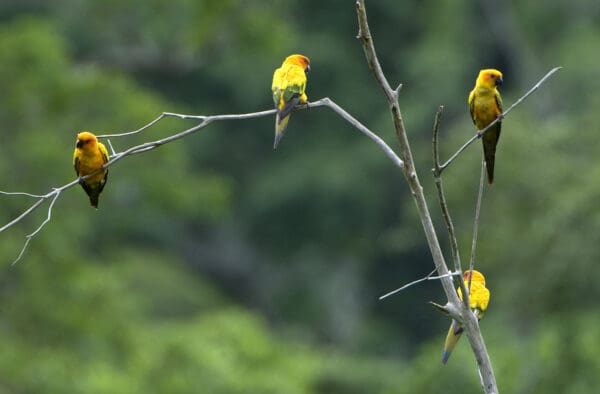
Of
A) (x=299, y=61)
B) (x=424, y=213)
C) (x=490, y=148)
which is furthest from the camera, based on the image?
(x=299, y=61)

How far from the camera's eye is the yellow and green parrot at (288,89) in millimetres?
6422

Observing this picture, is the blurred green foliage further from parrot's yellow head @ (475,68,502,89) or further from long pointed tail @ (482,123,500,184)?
long pointed tail @ (482,123,500,184)

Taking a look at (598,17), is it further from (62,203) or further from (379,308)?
(62,203)

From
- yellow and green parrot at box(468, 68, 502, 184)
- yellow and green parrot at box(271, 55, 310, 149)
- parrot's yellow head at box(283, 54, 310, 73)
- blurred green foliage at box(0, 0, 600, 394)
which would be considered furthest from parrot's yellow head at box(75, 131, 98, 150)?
Answer: blurred green foliage at box(0, 0, 600, 394)

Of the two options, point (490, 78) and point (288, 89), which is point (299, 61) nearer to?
point (288, 89)

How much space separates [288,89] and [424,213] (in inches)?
62.0

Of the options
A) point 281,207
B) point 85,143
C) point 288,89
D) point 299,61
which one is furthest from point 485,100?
point 281,207

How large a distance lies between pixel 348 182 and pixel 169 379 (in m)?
11.3

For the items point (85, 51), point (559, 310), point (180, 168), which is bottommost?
point (559, 310)

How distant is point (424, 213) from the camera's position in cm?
526

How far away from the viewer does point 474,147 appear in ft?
59.7

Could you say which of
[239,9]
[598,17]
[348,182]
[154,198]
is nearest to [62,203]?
[154,198]

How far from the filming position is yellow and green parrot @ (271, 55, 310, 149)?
21.1ft

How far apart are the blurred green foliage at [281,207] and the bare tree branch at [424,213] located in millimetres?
10396
